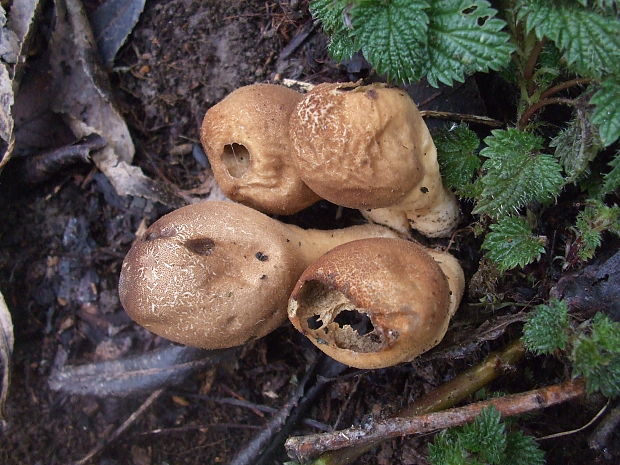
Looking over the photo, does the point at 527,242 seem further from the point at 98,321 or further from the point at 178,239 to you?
the point at 98,321

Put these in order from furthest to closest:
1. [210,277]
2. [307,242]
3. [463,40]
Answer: [307,242] → [210,277] → [463,40]

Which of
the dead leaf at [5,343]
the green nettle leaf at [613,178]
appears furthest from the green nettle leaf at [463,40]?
the dead leaf at [5,343]

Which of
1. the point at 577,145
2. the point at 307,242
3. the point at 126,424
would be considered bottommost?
the point at 126,424

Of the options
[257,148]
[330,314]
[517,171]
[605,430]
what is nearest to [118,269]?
[257,148]

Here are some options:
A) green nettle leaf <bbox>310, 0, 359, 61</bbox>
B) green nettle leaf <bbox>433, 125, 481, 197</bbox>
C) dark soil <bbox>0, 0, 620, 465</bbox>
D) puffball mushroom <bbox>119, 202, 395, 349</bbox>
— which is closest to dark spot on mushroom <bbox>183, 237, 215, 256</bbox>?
puffball mushroom <bbox>119, 202, 395, 349</bbox>

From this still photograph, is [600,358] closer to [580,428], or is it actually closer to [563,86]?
[580,428]

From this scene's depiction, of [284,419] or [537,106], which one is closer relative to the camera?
[537,106]

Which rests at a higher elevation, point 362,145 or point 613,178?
point 362,145
